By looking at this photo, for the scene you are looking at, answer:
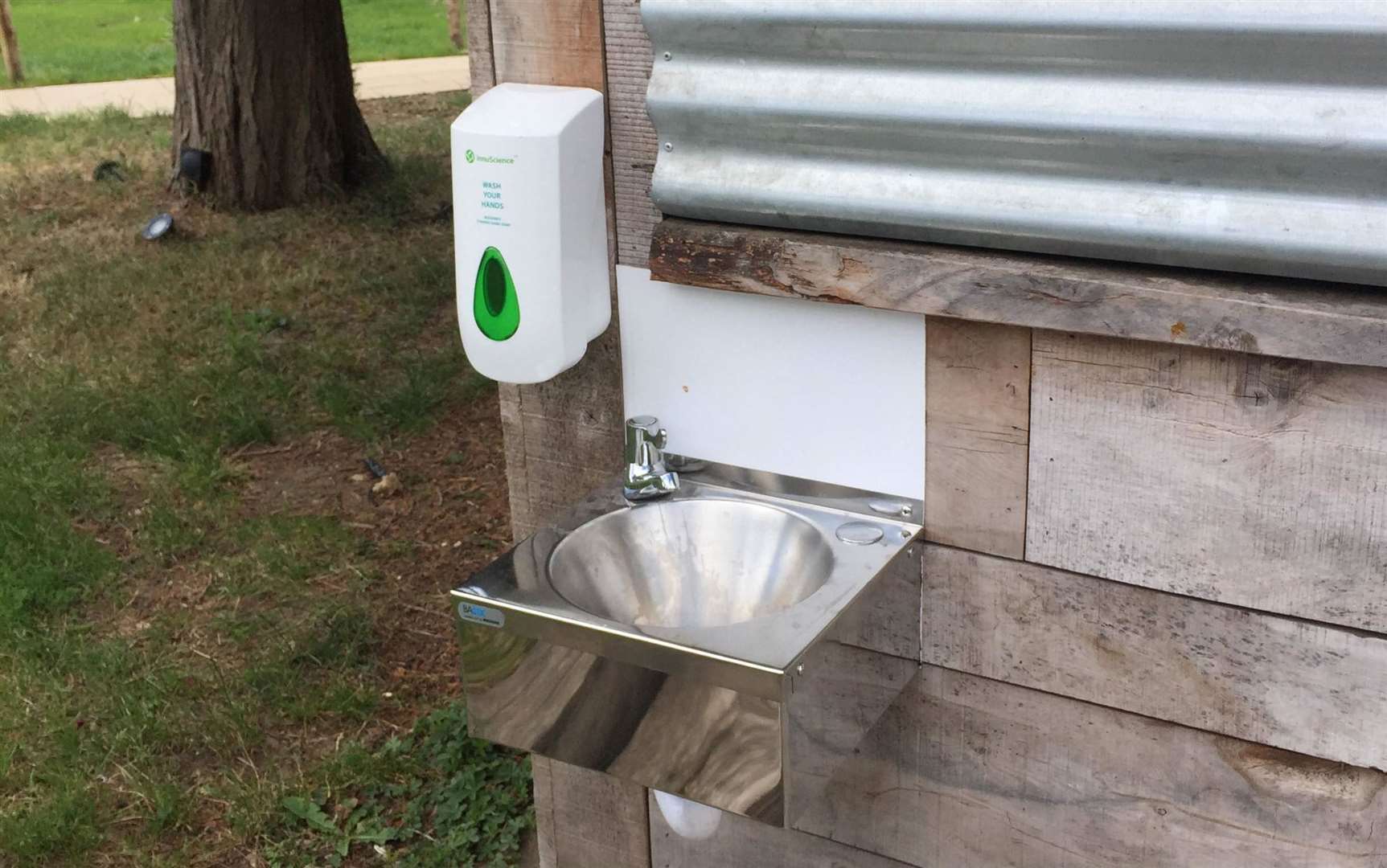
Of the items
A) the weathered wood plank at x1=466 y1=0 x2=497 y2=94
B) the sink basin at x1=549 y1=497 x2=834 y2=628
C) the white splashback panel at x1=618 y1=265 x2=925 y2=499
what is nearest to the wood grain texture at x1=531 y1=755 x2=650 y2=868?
the sink basin at x1=549 y1=497 x2=834 y2=628

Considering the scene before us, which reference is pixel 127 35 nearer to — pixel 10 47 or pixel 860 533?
pixel 10 47

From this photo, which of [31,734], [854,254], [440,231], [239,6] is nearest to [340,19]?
[239,6]

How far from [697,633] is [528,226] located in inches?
25.6

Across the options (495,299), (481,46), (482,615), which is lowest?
(482,615)

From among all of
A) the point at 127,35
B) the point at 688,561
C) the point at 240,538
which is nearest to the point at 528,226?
the point at 688,561

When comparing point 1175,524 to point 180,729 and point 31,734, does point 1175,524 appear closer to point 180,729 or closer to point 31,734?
point 180,729

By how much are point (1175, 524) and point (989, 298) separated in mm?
376

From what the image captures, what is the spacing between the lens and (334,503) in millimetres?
4445

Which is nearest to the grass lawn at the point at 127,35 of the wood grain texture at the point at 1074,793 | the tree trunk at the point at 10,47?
the tree trunk at the point at 10,47

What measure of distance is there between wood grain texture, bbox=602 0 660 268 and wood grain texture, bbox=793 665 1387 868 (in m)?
0.78

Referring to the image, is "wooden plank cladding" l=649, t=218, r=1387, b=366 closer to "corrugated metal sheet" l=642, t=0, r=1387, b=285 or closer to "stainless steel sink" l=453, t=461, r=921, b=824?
"corrugated metal sheet" l=642, t=0, r=1387, b=285

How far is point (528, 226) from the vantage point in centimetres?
200

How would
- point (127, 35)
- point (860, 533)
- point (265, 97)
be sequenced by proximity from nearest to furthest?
point (860, 533)
point (265, 97)
point (127, 35)

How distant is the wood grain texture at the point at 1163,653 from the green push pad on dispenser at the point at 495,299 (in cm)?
70
